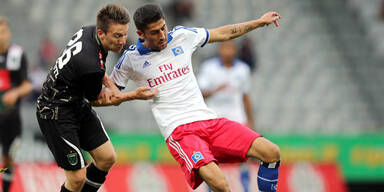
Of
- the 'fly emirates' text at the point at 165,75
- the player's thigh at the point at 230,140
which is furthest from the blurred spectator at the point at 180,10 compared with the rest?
the player's thigh at the point at 230,140

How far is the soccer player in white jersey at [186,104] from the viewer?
6.40 meters

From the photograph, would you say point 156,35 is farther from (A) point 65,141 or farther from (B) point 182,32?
(A) point 65,141

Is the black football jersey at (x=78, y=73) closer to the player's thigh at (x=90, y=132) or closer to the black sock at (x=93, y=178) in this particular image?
the player's thigh at (x=90, y=132)

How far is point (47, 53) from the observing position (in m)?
14.9

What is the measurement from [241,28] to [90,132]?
1.88m

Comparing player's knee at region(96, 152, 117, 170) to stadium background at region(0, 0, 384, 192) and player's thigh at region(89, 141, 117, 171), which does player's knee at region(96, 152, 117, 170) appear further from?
stadium background at region(0, 0, 384, 192)

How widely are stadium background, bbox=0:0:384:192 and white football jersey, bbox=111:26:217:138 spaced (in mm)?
4294

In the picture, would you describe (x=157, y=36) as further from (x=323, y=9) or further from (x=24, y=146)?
(x=323, y=9)

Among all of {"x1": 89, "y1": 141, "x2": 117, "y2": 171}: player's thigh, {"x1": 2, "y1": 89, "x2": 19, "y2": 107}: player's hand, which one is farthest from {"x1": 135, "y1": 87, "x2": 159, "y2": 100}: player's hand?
{"x1": 2, "y1": 89, "x2": 19, "y2": 107}: player's hand

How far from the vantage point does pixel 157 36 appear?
253 inches

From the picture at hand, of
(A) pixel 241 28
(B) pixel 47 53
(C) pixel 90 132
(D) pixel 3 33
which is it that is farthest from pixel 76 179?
(B) pixel 47 53

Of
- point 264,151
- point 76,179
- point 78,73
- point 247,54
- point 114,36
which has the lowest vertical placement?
point 76,179

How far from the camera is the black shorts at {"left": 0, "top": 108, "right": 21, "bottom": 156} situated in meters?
8.96

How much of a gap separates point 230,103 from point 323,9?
9733mm
